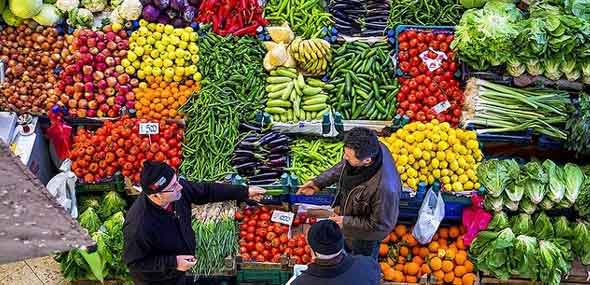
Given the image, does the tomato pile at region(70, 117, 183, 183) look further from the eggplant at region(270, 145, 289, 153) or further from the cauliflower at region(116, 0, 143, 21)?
the cauliflower at region(116, 0, 143, 21)

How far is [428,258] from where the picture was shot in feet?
20.5

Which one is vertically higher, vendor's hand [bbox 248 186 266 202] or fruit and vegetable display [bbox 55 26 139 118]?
fruit and vegetable display [bbox 55 26 139 118]

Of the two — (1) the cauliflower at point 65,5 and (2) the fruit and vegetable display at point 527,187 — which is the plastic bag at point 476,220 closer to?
(2) the fruit and vegetable display at point 527,187

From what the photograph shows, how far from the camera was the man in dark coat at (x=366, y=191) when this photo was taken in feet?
16.4

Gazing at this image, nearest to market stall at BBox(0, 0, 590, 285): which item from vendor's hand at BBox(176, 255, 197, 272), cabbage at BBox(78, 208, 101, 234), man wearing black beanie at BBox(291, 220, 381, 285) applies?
cabbage at BBox(78, 208, 101, 234)

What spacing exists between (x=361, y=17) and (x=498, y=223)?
2.56 meters

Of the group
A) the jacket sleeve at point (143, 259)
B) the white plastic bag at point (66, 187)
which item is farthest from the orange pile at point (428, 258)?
the white plastic bag at point (66, 187)

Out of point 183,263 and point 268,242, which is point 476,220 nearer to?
point 268,242

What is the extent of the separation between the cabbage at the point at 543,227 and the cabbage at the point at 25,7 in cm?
502

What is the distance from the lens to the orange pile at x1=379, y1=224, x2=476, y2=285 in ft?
20.1

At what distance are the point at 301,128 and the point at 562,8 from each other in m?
2.63

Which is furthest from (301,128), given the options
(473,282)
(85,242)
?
(85,242)

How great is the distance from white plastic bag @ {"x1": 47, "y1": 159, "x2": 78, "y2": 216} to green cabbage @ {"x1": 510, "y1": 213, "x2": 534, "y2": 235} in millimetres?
3734

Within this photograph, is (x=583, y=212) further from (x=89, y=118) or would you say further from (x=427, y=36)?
(x=89, y=118)
